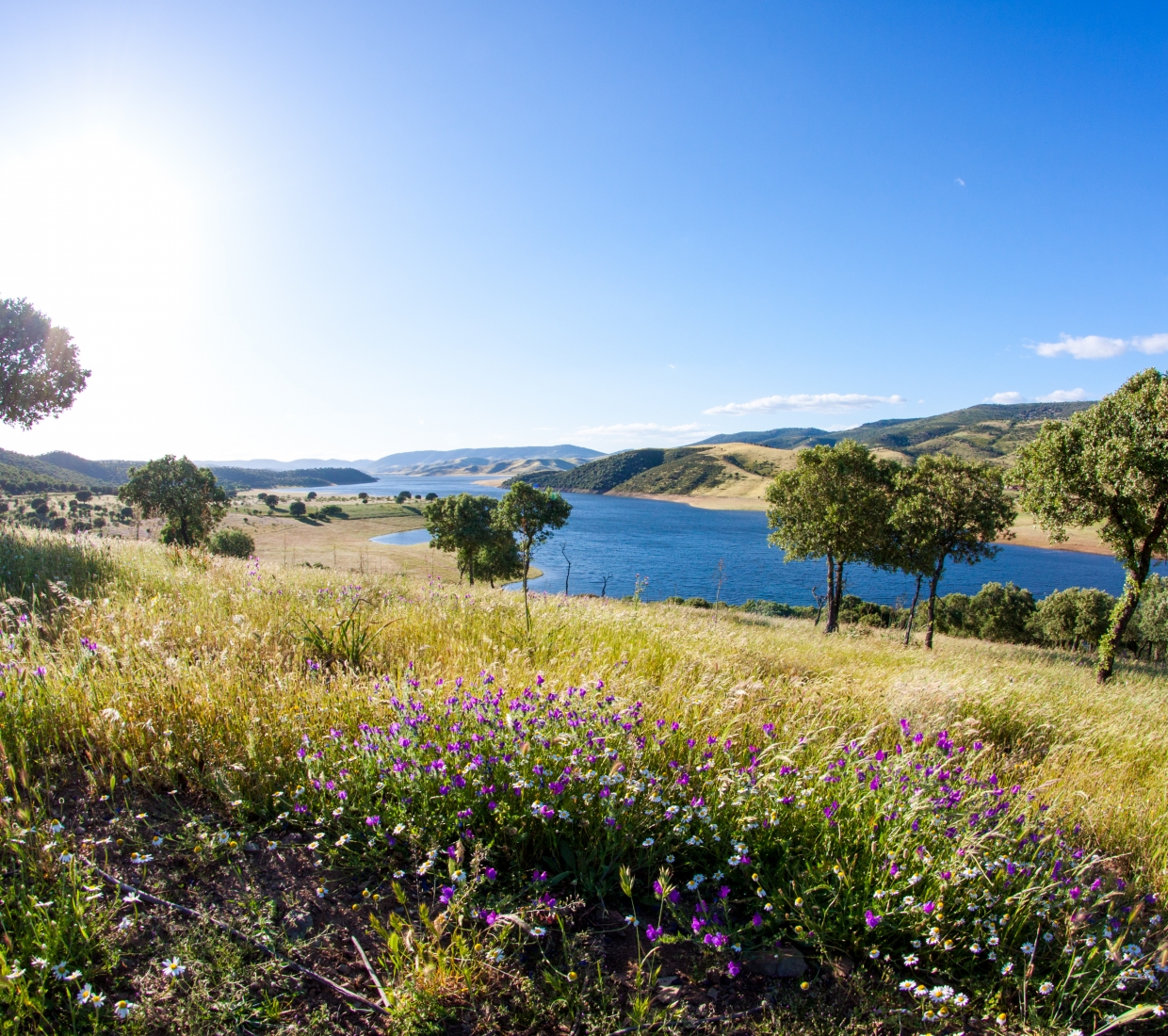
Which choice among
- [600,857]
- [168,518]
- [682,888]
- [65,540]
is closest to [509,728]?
[600,857]

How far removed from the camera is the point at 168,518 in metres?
46.9

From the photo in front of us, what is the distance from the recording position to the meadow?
2.07 metres

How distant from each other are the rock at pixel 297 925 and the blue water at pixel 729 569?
54.5 metres

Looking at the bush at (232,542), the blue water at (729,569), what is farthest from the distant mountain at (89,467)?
the bush at (232,542)

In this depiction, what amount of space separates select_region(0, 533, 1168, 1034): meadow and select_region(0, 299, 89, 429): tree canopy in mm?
22890

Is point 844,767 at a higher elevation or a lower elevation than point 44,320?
lower

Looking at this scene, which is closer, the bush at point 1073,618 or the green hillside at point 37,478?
the bush at point 1073,618

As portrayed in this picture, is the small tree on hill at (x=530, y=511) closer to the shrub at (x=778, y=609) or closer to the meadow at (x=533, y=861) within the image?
the shrub at (x=778, y=609)

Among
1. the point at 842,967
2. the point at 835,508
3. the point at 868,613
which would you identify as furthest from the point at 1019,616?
the point at 842,967

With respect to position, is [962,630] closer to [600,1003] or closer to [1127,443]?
[1127,443]

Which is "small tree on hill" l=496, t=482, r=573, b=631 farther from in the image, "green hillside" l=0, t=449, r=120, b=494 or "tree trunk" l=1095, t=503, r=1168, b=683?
"green hillside" l=0, t=449, r=120, b=494

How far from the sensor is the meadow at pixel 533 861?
2.07 metres

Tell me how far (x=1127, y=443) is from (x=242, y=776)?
19316 millimetres

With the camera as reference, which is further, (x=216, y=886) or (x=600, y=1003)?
(x=216, y=886)
